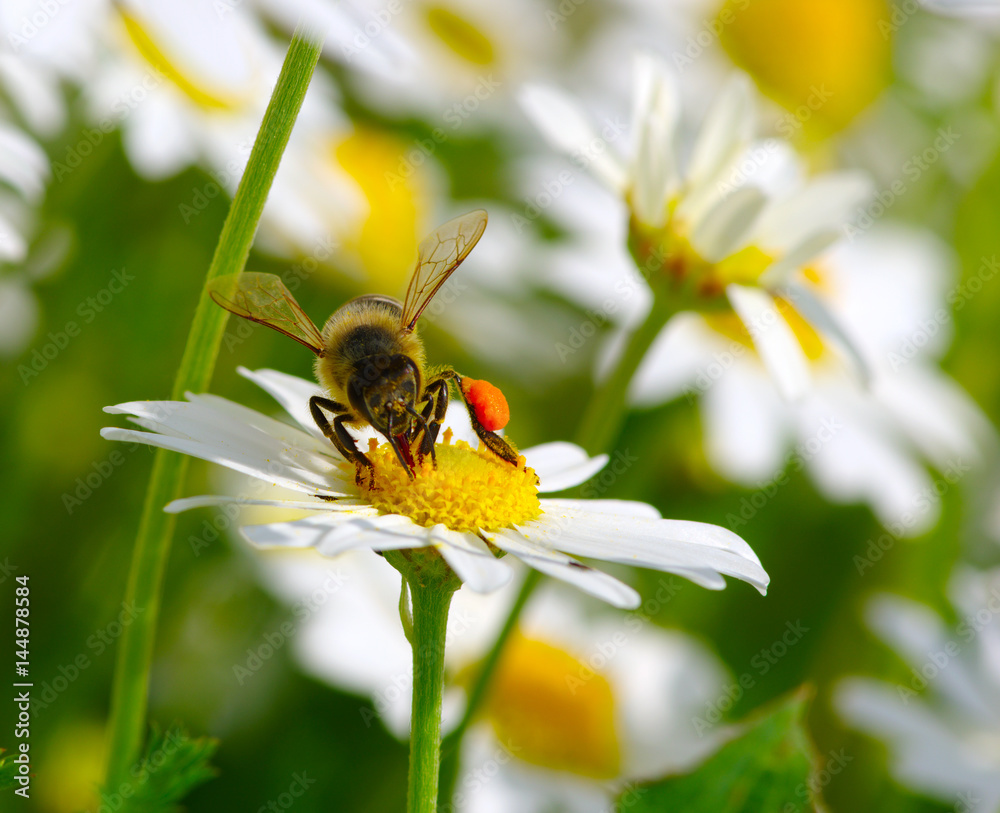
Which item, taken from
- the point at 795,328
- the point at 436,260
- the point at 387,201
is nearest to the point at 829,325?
the point at 436,260

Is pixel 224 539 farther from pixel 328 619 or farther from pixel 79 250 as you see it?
pixel 79 250

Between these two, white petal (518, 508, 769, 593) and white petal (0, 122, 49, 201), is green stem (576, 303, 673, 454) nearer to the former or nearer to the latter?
white petal (518, 508, 769, 593)

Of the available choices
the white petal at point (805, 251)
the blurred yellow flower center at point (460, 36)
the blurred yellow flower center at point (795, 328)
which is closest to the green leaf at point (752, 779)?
the white petal at point (805, 251)

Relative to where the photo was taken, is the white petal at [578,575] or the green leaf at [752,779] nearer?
the white petal at [578,575]

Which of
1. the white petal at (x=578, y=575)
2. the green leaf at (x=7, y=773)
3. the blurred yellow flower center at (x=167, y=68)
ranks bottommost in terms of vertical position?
the green leaf at (x=7, y=773)

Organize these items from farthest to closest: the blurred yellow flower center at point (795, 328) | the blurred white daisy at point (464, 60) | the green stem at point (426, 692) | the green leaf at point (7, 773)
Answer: the blurred white daisy at point (464, 60) → the blurred yellow flower center at point (795, 328) → the green stem at point (426, 692) → the green leaf at point (7, 773)

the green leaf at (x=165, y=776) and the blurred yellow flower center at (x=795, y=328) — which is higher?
the blurred yellow flower center at (x=795, y=328)

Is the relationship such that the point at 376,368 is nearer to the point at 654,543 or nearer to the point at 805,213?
the point at 654,543

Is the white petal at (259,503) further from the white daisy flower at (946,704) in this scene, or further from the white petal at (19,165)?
the white daisy flower at (946,704)
